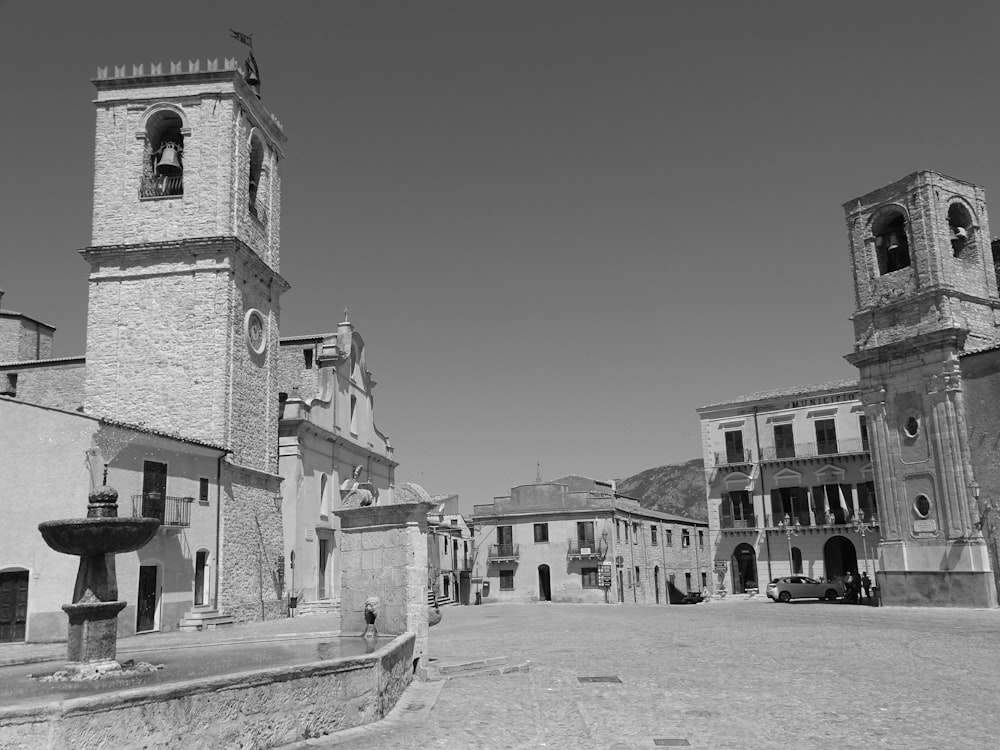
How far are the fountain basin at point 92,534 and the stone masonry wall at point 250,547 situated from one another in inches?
661

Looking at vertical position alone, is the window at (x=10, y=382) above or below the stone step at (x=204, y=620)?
above

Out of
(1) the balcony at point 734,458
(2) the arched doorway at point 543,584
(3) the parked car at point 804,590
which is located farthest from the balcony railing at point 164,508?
(1) the balcony at point 734,458

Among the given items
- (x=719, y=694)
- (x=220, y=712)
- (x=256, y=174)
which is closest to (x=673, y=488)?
(x=256, y=174)

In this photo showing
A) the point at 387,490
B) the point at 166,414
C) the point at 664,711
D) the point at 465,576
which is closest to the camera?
the point at 664,711

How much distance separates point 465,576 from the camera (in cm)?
5409

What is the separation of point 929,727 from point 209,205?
89.3ft

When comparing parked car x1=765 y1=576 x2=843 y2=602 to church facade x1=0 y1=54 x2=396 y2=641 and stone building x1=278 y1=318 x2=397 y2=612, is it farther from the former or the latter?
church facade x1=0 y1=54 x2=396 y2=641

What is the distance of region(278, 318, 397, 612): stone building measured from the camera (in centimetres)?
3341

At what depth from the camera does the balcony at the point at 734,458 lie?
166ft

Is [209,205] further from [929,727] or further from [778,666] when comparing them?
[929,727]

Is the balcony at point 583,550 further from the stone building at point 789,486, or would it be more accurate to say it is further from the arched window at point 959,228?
the arched window at point 959,228

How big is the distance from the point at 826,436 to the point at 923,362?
67.6 ft

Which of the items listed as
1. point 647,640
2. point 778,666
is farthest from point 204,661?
point 647,640

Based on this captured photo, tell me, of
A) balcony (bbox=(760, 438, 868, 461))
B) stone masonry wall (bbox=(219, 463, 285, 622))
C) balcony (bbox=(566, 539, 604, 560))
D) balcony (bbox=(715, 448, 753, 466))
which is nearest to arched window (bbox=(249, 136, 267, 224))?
stone masonry wall (bbox=(219, 463, 285, 622))
